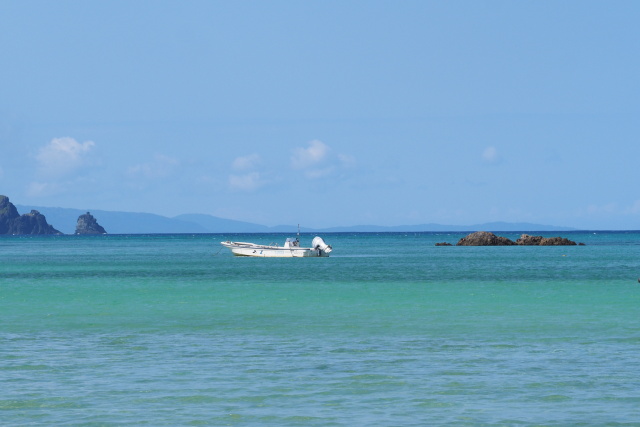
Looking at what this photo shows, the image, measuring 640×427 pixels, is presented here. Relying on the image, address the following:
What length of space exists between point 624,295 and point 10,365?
4100cm

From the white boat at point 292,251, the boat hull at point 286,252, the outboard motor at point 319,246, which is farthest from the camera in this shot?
the outboard motor at point 319,246

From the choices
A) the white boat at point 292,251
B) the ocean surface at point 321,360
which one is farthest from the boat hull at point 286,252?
the ocean surface at point 321,360

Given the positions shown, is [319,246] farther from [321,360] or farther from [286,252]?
[321,360]

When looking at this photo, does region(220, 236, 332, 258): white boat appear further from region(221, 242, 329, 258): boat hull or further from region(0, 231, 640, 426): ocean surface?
region(0, 231, 640, 426): ocean surface

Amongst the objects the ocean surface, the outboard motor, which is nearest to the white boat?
the outboard motor

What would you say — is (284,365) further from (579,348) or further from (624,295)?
(624,295)

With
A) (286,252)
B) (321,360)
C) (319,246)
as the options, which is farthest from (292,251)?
(321,360)

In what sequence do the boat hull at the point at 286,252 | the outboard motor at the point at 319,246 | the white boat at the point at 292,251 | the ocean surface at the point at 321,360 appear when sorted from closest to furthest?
1. the ocean surface at the point at 321,360
2. the boat hull at the point at 286,252
3. the white boat at the point at 292,251
4. the outboard motor at the point at 319,246

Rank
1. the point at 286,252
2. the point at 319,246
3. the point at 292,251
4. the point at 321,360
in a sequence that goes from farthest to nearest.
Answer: the point at 319,246 → the point at 292,251 → the point at 286,252 → the point at 321,360

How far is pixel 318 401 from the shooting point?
2061 centimetres

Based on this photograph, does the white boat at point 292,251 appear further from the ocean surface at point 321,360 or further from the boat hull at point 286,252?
the ocean surface at point 321,360

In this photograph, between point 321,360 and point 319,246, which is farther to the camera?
point 319,246

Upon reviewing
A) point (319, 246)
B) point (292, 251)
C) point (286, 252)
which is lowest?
point (286, 252)

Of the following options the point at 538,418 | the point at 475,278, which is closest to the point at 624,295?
the point at 475,278
